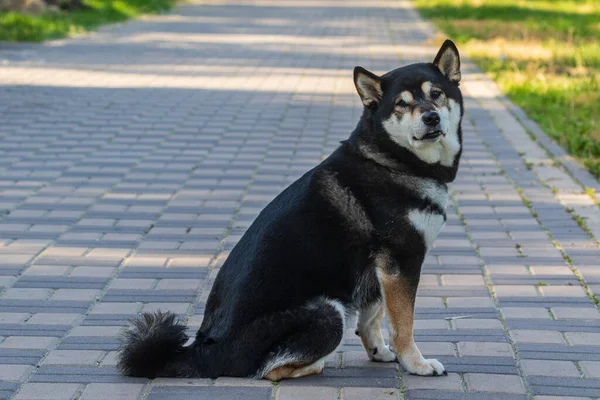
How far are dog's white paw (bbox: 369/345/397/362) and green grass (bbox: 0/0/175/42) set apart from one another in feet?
46.3

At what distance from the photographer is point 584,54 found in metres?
15.4

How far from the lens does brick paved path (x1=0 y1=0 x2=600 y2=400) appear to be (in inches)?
165

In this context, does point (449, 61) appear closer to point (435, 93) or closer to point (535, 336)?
point (435, 93)

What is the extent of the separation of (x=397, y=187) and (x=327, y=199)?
1.04ft

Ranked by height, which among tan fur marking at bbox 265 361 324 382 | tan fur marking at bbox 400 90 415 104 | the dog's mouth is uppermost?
tan fur marking at bbox 400 90 415 104

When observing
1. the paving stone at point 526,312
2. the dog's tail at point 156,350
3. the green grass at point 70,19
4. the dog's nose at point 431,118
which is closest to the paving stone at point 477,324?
the paving stone at point 526,312

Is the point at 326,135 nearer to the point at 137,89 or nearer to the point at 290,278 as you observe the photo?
the point at 137,89

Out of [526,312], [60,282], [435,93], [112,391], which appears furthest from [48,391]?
[526,312]

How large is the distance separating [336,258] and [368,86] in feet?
2.58

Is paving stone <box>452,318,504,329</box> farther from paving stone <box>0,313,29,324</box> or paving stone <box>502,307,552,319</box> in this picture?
paving stone <box>0,313,29,324</box>

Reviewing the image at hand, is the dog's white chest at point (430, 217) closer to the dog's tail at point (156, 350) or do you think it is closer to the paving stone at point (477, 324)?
the paving stone at point (477, 324)

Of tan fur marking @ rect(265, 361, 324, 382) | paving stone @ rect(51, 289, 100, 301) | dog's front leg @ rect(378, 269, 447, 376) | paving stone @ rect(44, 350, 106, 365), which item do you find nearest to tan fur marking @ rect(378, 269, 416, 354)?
dog's front leg @ rect(378, 269, 447, 376)

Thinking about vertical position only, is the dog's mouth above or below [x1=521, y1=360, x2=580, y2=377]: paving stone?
above

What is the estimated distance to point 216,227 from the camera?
666cm
